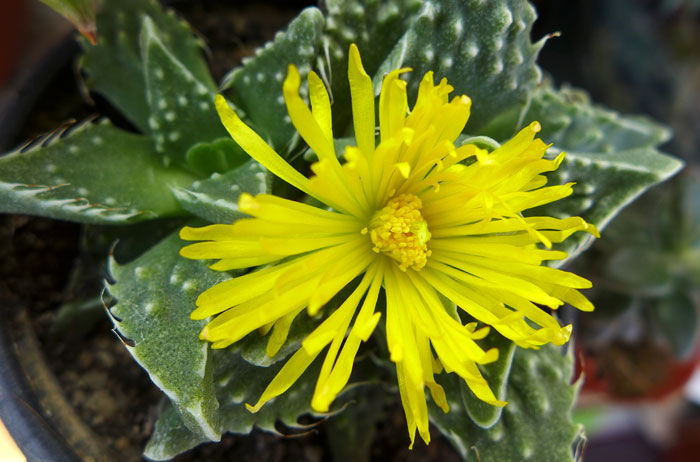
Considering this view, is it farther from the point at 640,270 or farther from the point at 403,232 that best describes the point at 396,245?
the point at 640,270

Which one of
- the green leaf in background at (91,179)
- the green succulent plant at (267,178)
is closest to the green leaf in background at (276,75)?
the green succulent plant at (267,178)

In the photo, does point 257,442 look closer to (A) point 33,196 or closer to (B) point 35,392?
(B) point 35,392

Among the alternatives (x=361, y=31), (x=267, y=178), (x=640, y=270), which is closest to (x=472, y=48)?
(x=361, y=31)

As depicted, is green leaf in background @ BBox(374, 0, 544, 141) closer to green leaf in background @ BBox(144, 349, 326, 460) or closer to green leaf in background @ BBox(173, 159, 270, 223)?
green leaf in background @ BBox(173, 159, 270, 223)

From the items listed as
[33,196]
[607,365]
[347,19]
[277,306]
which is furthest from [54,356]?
[607,365]

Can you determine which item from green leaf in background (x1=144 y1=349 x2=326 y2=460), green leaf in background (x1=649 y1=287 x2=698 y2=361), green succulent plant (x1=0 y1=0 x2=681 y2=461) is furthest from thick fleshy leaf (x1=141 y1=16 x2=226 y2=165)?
green leaf in background (x1=649 y1=287 x2=698 y2=361)
